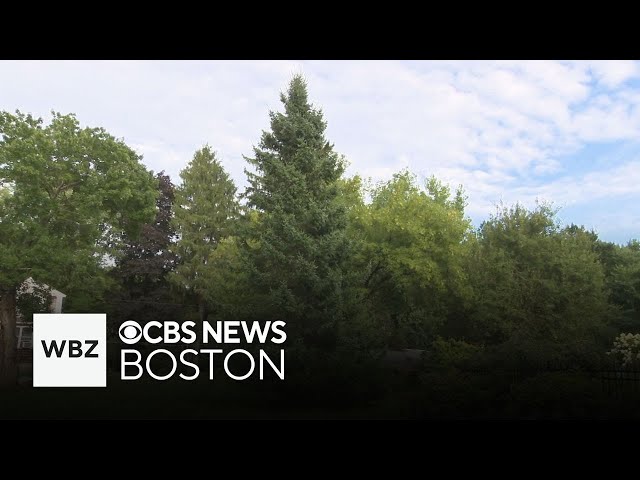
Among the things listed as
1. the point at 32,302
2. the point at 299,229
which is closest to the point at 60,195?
the point at 32,302

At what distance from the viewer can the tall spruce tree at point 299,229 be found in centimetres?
1848

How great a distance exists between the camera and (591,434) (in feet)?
22.5

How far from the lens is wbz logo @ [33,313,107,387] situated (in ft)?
63.9

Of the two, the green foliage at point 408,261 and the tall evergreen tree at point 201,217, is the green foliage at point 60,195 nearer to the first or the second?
the green foliage at point 408,261

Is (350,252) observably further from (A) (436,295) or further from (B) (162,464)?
(B) (162,464)

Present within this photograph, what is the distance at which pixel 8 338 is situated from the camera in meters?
21.9

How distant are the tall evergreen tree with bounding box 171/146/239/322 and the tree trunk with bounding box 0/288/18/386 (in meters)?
13.3

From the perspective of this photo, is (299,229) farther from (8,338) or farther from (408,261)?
(8,338)

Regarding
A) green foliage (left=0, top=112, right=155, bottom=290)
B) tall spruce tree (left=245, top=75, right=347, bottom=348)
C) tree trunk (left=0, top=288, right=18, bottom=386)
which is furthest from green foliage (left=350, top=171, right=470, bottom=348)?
tree trunk (left=0, top=288, right=18, bottom=386)

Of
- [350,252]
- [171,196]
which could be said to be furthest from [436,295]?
[171,196]

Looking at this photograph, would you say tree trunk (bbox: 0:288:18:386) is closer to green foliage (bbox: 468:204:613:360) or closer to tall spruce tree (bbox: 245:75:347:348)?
tall spruce tree (bbox: 245:75:347:348)

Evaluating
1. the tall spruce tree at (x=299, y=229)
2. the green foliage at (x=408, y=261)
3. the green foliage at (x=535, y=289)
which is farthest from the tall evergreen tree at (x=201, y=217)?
the green foliage at (x=535, y=289)

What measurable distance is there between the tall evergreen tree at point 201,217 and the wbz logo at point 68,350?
11.9m

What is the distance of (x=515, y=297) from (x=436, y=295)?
5.51m
